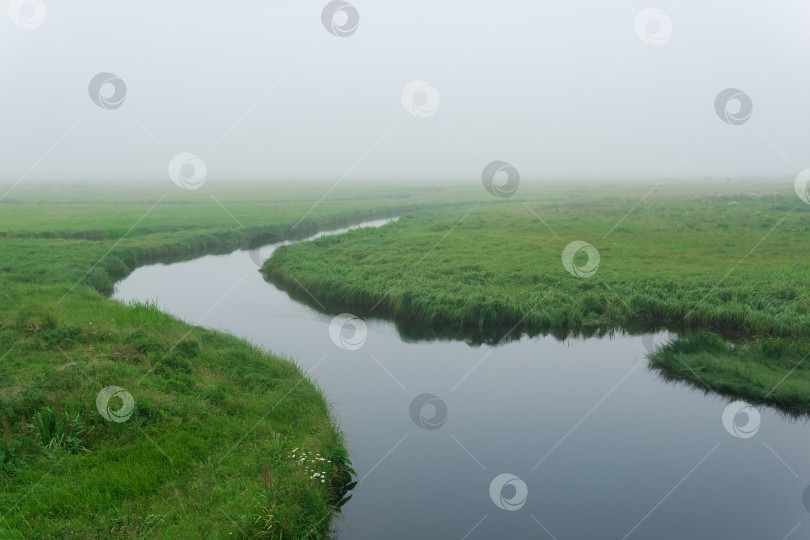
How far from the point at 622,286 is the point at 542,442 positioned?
1001 centimetres

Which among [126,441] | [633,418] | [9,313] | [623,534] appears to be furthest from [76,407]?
[633,418]

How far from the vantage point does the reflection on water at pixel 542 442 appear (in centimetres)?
821

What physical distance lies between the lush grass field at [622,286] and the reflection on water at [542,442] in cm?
76

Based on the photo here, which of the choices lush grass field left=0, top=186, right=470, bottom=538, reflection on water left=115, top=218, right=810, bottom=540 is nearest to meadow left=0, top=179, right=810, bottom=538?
lush grass field left=0, top=186, right=470, bottom=538

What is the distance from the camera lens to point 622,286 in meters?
18.7

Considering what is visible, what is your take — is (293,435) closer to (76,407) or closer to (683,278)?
(76,407)

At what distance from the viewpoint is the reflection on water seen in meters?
8.21

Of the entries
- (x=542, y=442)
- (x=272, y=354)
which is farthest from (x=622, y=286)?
(x=272, y=354)

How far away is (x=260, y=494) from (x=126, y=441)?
8.72 ft

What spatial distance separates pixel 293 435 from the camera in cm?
925

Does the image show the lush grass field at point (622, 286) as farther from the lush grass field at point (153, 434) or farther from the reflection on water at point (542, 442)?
the lush grass field at point (153, 434)

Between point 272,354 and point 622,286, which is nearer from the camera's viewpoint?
point 272,354

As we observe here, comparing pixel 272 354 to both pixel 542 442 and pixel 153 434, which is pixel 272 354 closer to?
pixel 153 434

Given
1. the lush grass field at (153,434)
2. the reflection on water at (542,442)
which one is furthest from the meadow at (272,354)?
the reflection on water at (542,442)
